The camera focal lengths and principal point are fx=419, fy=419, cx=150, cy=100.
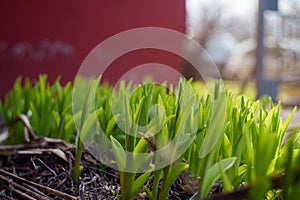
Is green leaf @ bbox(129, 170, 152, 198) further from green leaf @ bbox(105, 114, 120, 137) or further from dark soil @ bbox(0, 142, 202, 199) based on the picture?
green leaf @ bbox(105, 114, 120, 137)

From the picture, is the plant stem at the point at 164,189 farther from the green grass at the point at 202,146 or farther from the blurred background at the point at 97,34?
the blurred background at the point at 97,34

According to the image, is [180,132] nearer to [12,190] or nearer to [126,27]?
[12,190]

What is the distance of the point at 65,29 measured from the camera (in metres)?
3.17

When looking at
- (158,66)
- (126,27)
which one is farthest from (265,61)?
(126,27)

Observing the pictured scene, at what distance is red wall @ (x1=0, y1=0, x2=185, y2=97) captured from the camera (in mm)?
3037

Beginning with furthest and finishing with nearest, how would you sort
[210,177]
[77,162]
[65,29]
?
[65,29]
[77,162]
[210,177]

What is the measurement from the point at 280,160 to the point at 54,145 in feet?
1.34

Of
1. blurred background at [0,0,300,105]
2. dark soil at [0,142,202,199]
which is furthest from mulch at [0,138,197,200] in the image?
blurred background at [0,0,300,105]

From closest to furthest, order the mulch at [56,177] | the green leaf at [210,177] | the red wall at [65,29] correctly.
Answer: the green leaf at [210,177]
the mulch at [56,177]
the red wall at [65,29]

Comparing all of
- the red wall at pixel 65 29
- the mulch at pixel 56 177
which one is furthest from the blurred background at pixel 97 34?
the mulch at pixel 56 177

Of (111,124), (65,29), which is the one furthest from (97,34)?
(111,124)

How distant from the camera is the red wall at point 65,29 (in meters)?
3.04

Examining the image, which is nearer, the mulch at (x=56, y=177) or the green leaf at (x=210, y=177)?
the green leaf at (x=210, y=177)

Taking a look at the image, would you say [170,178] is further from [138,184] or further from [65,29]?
[65,29]
